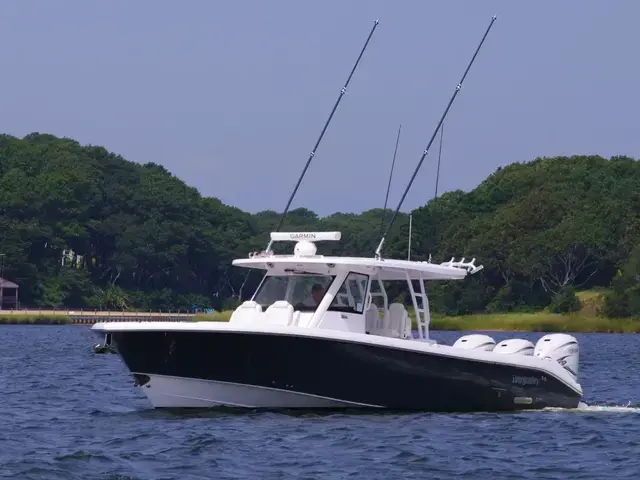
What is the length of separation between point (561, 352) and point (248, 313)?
5.65 meters

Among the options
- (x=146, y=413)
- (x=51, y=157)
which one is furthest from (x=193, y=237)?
(x=146, y=413)

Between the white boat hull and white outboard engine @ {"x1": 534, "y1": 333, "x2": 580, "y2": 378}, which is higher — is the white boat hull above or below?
below

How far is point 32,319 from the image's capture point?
356 ft

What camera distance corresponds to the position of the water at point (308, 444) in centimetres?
1872

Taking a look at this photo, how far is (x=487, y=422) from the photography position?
23.1 meters

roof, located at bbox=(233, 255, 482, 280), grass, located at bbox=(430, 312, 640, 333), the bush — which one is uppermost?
the bush

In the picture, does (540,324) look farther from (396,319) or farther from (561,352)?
(396,319)

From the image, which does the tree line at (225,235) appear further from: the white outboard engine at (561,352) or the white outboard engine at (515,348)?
the white outboard engine at (515,348)

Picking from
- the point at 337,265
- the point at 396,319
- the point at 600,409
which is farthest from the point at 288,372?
the point at 600,409

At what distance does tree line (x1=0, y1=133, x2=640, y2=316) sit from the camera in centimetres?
11319

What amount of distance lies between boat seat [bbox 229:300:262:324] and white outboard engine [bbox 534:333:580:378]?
5.13 metres

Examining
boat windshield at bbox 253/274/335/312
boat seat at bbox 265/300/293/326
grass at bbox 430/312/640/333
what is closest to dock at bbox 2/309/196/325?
grass at bbox 430/312/640/333

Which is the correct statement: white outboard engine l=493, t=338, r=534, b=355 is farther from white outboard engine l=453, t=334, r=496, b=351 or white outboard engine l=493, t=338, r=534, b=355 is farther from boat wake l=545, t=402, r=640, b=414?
boat wake l=545, t=402, r=640, b=414

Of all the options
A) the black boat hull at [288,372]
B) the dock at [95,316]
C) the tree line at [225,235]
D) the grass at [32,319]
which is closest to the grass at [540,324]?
the tree line at [225,235]
